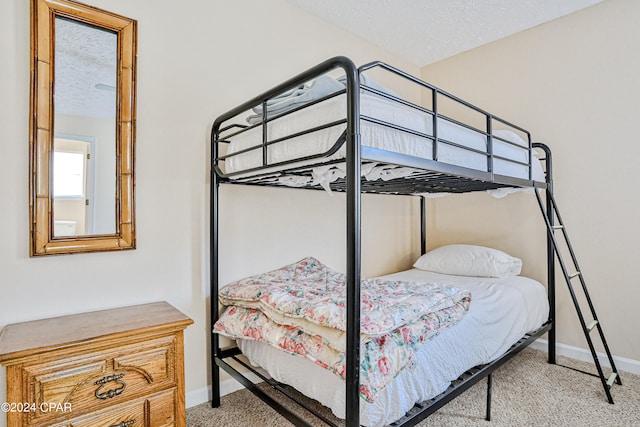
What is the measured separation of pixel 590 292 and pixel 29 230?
3.38 meters

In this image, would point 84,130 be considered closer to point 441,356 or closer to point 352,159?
point 352,159

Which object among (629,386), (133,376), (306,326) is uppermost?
(306,326)

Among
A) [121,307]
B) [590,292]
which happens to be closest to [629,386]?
[590,292]

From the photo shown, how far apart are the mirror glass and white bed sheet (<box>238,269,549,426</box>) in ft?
3.34

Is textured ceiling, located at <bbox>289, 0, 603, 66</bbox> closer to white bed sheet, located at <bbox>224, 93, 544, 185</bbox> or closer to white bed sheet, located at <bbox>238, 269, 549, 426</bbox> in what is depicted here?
white bed sheet, located at <bbox>224, 93, 544, 185</bbox>

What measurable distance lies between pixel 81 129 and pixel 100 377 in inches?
42.6

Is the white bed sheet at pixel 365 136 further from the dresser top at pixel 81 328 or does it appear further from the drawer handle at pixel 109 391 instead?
the drawer handle at pixel 109 391

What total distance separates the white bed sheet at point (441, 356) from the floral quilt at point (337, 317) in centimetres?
9

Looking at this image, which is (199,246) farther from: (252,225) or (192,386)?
(192,386)

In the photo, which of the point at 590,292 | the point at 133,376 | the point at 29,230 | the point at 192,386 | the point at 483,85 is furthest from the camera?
the point at 483,85

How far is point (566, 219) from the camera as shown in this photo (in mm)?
2578

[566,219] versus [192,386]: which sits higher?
[566,219]

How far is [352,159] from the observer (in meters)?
1.09

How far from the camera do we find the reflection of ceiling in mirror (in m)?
1.55
